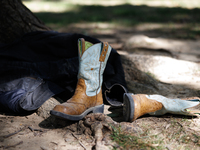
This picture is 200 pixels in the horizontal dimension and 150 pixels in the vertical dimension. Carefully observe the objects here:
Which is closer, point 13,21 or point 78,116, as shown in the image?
point 78,116

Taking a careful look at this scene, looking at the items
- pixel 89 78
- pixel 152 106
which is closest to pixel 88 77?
pixel 89 78

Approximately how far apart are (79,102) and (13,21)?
1624 mm

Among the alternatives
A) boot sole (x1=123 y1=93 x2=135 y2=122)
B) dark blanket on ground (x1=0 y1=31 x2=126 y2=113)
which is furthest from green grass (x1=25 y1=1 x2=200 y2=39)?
boot sole (x1=123 y1=93 x2=135 y2=122)

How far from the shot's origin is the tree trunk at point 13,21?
2.79 metres

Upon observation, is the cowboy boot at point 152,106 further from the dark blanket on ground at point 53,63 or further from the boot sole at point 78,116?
the dark blanket on ground at point 53,63

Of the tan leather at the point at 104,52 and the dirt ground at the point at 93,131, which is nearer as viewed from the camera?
the dirt ground at the point at 93,131

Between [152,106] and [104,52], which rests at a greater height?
[104,52]

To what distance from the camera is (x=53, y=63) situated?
7.84 ft

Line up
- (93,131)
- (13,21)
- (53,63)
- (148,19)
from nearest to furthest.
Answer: (93,131)
(53,63)
(13,21)
(148,19)

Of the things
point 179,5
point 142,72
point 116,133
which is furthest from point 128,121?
point 179,5

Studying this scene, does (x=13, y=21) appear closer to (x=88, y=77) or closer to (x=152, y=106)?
(x=88, y=77)

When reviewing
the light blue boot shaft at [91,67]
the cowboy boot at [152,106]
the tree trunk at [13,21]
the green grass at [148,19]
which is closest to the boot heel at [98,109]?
the light blue boot shaft at [91,67]

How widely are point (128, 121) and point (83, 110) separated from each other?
363 mm

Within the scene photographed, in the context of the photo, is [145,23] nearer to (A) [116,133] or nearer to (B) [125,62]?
(B) [125,62]
